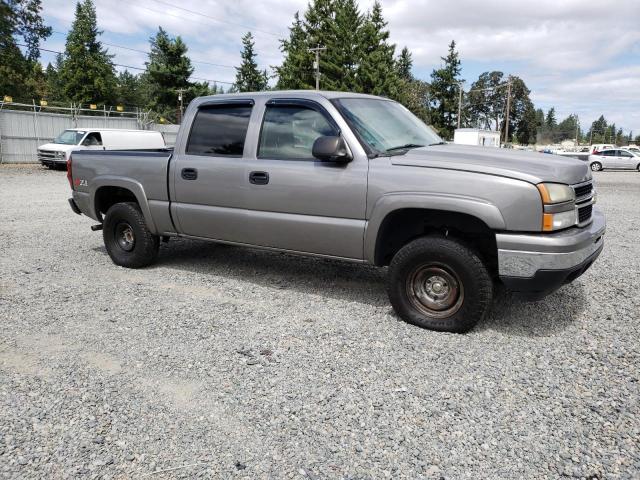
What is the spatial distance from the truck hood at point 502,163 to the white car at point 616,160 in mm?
33408

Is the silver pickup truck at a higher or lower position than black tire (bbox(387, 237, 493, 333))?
higher

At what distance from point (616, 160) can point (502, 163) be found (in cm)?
3487

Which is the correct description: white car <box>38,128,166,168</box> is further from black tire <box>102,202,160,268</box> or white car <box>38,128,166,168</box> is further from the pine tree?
the pine tree

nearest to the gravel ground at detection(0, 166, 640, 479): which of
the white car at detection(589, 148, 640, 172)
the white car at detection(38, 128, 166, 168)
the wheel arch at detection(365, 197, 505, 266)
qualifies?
the wheel arch at detection(365, 197, 505, 266)

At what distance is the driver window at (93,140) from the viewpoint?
20812 mm

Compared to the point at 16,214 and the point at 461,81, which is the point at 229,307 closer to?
the point at 16,214

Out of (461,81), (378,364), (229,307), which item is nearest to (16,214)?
(229,307)

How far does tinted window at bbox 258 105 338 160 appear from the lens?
4520mm

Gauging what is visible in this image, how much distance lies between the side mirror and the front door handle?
0.66 m

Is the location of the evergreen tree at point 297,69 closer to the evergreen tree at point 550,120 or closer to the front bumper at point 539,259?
the front bumper at point 539,259

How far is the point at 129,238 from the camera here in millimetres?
5992

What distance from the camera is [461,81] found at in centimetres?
6969

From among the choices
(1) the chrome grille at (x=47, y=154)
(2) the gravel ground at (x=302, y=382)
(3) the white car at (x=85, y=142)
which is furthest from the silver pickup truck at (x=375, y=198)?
(1) the chrome grille at (x=47, y=154)

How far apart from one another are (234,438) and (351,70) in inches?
1999
